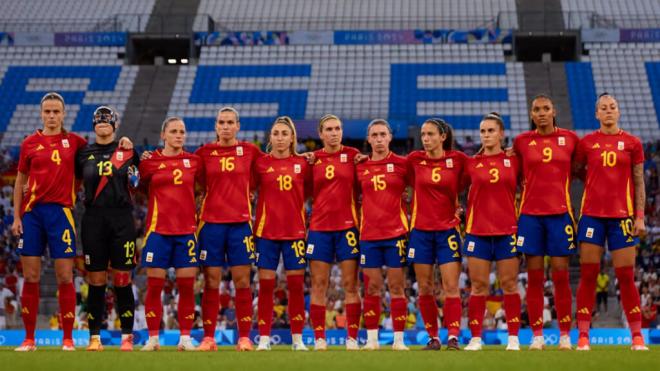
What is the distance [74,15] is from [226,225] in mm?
29547

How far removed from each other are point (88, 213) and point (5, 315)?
1224 cm

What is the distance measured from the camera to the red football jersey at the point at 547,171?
994 centimetres

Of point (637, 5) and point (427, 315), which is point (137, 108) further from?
point (427, 315)

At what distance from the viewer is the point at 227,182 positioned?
10.5 metres

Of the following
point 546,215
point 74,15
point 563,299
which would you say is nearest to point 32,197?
point 546,215

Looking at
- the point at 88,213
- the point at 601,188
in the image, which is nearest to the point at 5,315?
the point at 88,213

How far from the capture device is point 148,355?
8836 mm

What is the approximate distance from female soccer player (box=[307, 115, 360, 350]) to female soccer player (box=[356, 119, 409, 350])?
0.42ft

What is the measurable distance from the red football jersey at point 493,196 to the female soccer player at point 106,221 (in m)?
3.51

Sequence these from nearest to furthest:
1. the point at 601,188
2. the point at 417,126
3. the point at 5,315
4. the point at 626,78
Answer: the point at 601,188, the point at 5,315, the point at 417,126, the point at 626,78

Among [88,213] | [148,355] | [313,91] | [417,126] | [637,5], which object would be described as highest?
[637,5]

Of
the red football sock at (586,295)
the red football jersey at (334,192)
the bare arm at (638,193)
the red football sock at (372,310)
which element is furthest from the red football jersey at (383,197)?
the bare arm at (638,193)

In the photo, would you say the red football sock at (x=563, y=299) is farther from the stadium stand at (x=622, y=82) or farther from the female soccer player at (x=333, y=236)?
the stadium stand at (x=622, y=82)

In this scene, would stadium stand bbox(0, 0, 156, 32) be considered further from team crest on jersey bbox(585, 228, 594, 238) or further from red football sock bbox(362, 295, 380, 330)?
team crest on jersey bbox(585, 228, 594, 238)
